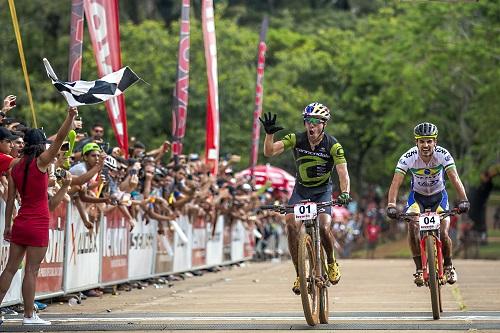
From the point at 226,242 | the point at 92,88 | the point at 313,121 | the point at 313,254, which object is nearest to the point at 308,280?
the point at 313,254

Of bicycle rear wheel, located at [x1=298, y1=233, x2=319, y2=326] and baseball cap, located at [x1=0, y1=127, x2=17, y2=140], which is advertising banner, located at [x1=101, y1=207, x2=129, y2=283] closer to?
baseball cap, located at [x1=0, y1=127, x2=17, y2=140]

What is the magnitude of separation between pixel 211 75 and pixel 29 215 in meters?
14.8

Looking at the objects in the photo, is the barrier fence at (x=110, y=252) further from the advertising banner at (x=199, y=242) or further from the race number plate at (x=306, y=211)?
the race number plate at (x=306, y=211)

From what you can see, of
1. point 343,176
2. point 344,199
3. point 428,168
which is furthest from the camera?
point 428,168

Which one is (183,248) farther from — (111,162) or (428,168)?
(428,168)

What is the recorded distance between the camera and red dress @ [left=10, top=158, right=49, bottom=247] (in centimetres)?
1361

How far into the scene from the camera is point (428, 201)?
16156 millimetres

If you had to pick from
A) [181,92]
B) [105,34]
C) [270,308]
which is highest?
[105,34]

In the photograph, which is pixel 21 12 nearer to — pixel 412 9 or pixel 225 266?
pixel 412 9

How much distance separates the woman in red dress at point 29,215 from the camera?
536 inches

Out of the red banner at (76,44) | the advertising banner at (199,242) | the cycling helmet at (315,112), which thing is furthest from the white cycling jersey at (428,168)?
the advertising banner at (199,242)

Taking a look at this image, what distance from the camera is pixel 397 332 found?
1288cm

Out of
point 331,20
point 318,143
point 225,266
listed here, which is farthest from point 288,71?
point 318,143

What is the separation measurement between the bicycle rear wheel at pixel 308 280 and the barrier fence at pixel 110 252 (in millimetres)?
3527
